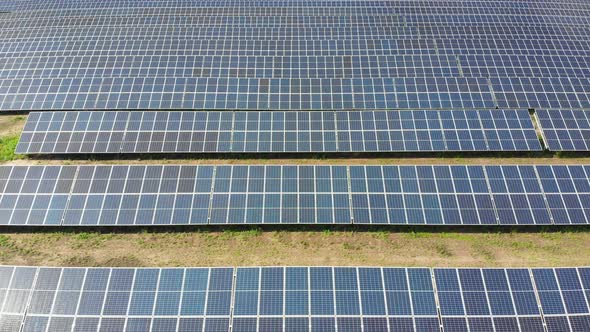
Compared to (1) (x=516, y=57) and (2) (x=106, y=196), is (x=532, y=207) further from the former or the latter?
(2) (x=106, y=196)

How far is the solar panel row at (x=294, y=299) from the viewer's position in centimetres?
1759

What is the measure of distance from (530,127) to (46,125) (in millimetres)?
34426

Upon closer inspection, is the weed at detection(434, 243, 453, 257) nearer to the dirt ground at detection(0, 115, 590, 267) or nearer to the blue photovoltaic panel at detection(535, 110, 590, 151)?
the dirt ground at detection(0, 115, 590, 267)

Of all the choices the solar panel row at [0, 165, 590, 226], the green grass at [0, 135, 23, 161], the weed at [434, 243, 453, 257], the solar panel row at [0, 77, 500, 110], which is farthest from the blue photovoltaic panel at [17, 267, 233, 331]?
the solar panel row at [0, 77, 500, 110]

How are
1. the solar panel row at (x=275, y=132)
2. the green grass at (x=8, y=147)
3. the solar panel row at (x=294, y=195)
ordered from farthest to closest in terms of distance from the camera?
the green grass at (x=8, y=147), the solar panel row at (x=275, y=132), the solar panel row at (x=294, y=195)

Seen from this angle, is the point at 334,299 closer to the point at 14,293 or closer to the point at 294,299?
the point at 294,299

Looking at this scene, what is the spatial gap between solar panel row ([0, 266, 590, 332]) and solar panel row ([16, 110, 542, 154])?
31.4ft

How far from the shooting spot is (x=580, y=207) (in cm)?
2234

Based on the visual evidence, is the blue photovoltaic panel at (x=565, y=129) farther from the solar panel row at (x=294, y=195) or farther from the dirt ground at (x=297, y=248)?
the dirt ground at (x=297, y=248)

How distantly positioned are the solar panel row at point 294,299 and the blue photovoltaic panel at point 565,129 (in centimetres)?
1093

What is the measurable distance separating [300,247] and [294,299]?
418 cm

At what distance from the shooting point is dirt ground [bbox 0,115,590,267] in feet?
70.2

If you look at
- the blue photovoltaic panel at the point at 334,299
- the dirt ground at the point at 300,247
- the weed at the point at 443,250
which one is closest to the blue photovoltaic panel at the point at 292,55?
the dirt ground at the point at 300,247

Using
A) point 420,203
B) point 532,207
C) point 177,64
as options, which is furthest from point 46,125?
point 532,207
